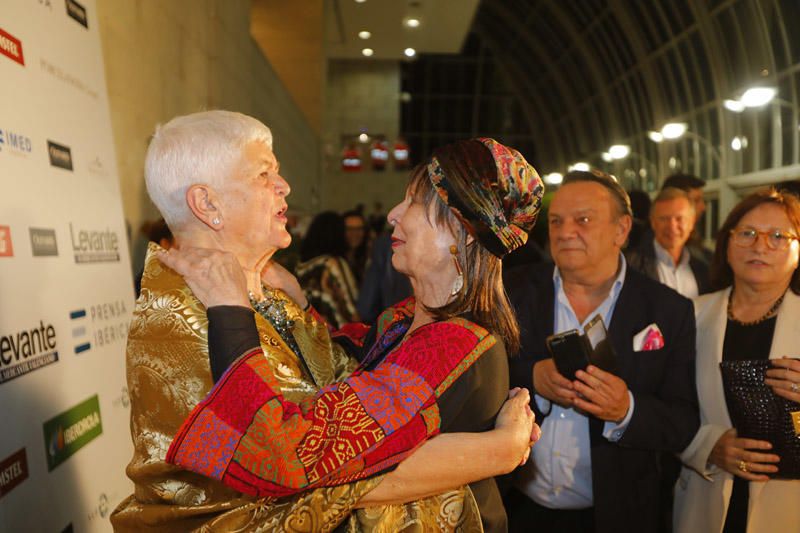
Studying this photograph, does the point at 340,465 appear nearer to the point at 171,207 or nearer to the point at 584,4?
the point at 171,207

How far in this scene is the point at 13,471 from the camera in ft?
6.89

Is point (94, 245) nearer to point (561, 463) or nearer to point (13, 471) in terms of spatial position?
point (13, 471)

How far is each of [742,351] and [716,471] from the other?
47cm

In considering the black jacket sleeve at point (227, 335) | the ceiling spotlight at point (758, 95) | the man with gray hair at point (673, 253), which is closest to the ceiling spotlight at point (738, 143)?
the ceiling spotlight at point (758, 95)

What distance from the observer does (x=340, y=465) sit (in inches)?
50.2

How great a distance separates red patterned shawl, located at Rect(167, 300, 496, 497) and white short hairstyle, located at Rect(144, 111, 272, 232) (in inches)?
19.8

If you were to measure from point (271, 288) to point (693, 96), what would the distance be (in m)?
18.1

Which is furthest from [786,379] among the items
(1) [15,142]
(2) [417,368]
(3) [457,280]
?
(1) [15,142]

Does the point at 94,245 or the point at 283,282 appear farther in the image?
the point at 94,245

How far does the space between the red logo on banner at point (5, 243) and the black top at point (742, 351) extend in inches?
98.3

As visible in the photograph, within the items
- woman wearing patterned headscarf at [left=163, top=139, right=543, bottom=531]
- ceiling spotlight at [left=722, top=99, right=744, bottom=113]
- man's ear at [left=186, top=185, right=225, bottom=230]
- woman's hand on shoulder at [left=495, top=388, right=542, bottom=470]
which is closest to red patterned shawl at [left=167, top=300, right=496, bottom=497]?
woman wearing patterned headscarf at [left=163, top=139, right=543, bottom=531]

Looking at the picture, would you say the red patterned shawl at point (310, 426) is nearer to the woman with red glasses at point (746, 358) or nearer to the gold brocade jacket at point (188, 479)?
the gold brocade jacket at point (188, 479)

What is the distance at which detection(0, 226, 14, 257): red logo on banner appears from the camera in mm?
2115

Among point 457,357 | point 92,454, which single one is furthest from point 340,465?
point 92,454
